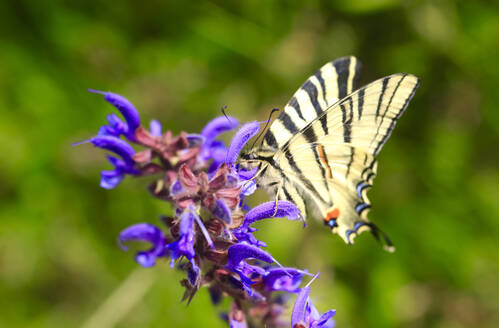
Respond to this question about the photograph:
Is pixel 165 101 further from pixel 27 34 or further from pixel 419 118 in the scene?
pixel 419 118

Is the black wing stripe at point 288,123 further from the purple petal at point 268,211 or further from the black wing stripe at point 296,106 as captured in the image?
the purple petal at point 268,211

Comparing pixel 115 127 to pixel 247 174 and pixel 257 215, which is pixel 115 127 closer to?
pixel 247 174

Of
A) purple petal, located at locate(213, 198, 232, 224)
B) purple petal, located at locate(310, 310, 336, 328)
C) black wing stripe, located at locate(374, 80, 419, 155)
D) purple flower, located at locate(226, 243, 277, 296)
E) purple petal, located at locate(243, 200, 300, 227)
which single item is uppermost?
black wing stripe, located at locate(374, 80, 419, 155)

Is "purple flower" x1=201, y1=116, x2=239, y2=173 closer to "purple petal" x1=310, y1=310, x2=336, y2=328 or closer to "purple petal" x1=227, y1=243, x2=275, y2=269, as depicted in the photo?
"purple petal" x1=227, y1=243, x2=275, y2=269

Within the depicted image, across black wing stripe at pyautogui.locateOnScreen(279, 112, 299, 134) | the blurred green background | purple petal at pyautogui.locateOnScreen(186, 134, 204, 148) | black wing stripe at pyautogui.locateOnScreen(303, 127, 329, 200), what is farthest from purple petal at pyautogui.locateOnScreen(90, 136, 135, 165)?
the blurred green background

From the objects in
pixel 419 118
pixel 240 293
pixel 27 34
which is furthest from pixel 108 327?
pixel 419 118

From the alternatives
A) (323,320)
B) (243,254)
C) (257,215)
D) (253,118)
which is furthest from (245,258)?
(253,118)

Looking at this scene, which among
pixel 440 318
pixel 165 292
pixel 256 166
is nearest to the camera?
pixel 256 166

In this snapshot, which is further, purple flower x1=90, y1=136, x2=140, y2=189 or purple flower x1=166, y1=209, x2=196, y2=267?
purple flower x1=90, y1=136, x2=140, y2=189
